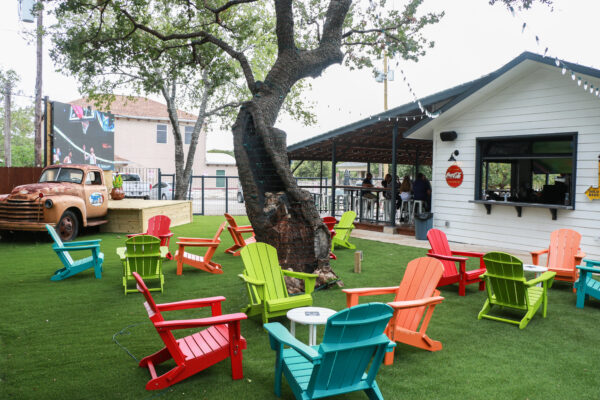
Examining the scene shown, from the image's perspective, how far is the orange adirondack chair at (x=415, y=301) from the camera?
3974 millimetres

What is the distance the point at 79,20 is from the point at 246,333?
671 inches

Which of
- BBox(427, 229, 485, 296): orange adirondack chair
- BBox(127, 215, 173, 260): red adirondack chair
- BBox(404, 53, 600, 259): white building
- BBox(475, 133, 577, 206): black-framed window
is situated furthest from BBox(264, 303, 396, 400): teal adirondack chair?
BBox(475, 133, 577, 206): black-framed window

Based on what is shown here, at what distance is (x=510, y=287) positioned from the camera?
5.02 m

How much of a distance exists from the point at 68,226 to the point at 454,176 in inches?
386

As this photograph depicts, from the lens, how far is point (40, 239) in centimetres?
1132

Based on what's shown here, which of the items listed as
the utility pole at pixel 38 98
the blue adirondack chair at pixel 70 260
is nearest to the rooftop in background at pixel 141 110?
the utility pole at pixel 38 98

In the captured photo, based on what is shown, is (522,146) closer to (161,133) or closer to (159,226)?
(159,226)

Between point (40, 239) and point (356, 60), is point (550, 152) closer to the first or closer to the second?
point (356, 60)

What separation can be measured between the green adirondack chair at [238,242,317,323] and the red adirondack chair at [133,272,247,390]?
2.58 feet

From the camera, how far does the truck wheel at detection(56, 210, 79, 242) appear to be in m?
10.6

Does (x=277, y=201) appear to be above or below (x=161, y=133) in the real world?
below

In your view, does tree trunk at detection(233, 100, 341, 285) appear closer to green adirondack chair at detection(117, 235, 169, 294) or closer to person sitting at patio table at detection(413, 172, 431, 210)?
green adirondack chair at detection(117, 235, 169, 294)

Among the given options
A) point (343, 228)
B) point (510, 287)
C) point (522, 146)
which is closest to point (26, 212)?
point (343, 228)

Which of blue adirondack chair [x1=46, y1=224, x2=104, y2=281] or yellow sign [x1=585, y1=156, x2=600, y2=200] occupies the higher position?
yellow sign [x1=585, y1=156, x2=600, y2=200]
